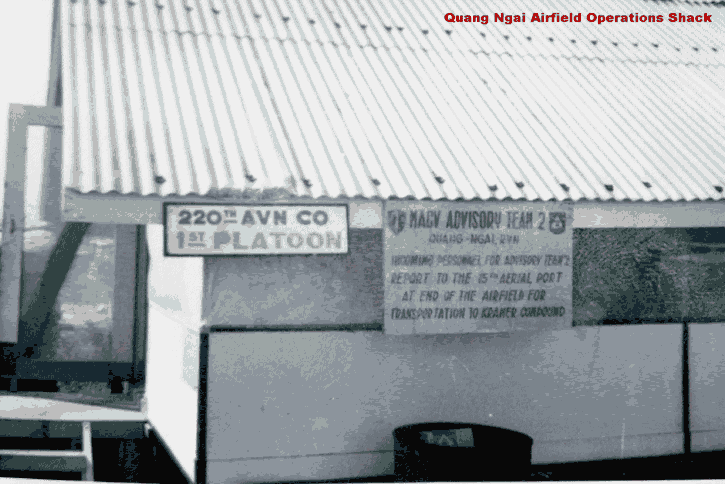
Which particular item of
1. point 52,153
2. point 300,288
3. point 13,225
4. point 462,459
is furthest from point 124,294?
point 462,459

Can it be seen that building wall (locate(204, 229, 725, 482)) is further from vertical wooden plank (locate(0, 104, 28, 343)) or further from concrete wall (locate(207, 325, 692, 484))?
vertical wooden plank (locate(0, 104, 28, 343))

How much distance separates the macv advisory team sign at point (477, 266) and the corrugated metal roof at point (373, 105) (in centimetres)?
20

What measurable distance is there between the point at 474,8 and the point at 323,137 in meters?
3.69

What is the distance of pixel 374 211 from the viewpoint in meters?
5.55

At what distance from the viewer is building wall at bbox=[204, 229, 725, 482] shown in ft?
19.1

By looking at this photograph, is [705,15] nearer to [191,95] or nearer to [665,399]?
[665,399]

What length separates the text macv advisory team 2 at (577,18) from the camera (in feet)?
27.5

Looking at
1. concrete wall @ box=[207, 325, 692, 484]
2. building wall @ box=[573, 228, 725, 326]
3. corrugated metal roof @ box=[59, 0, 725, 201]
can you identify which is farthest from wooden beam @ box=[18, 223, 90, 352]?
building wall @ box=[573, 228, 725, 326]

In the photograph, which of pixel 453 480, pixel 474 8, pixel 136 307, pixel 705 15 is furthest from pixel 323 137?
pixel 705 15

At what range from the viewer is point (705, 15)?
32.4ft

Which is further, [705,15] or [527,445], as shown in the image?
[705,15]

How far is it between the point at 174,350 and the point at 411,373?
2455 mm

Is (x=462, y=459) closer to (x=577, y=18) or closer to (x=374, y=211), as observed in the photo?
(x=374, y=211)

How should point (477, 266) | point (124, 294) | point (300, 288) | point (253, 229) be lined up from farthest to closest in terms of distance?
point (124, 294) < point (300, 288) < point (477, 266) < point (253, 229)
